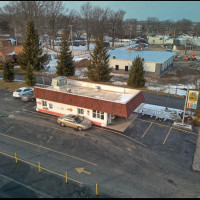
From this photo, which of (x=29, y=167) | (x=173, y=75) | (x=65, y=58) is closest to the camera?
(x=29, y=167)

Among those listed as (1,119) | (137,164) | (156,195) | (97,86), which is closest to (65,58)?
(97,86)

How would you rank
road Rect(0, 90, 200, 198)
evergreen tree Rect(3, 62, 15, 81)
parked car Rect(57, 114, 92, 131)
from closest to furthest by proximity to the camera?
road Rect(0, 90, 200, 198), parked car Rect(57, 114, 92, 131), evergreen tree Rect(3, 62, 15, 81)

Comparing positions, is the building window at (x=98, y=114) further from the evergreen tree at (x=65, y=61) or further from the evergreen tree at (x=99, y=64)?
the evergreen tree at (x=65, y=61)

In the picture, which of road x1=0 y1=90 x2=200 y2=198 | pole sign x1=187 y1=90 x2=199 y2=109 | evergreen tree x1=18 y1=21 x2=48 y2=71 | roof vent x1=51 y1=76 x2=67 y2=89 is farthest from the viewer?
evergreen tree x1=18 y1=21 x2=48 y2=71

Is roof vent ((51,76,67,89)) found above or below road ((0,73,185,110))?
above

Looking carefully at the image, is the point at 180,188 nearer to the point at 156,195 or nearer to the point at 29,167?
the point at 156,195

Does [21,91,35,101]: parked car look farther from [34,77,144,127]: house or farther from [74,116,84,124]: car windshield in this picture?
[74,116,84,124]: car windshield

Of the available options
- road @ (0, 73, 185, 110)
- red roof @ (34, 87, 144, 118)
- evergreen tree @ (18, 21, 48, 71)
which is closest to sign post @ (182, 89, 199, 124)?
red roof @ (34, 87, 144, 118)
